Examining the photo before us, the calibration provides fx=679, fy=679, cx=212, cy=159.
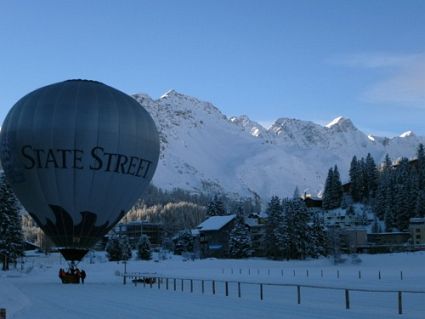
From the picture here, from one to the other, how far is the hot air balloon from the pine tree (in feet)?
95.5

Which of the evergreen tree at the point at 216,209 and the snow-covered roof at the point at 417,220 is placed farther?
the evergreen tree at the point at 216,209

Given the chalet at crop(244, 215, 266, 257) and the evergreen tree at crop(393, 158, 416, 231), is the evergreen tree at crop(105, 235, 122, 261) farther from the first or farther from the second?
the evergreen tree at crop(393, 158, 416, 231)

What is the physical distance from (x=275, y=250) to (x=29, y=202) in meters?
61.2

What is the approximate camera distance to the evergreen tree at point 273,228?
102 meters

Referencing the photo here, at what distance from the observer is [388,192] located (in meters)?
147

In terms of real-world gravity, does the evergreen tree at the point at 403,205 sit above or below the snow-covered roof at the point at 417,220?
above

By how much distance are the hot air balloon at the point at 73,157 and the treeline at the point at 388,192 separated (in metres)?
102

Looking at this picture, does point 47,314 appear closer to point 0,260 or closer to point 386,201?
point 0,260

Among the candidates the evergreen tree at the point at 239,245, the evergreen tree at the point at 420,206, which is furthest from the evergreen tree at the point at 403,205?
the evergreen tree at the point at 239,245

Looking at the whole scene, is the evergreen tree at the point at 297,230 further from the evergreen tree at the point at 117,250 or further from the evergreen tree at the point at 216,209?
the evergreen tree at the point at 216,209

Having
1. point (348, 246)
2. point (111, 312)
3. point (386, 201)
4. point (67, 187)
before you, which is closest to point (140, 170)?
point (67, 187)

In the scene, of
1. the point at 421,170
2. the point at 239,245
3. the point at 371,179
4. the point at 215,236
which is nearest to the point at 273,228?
the point at 239,245

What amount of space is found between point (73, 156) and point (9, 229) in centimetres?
3469

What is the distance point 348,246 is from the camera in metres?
115
